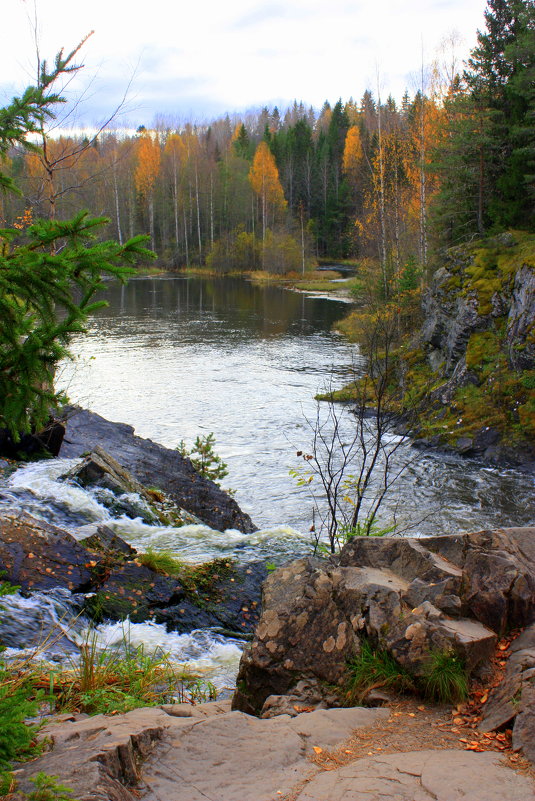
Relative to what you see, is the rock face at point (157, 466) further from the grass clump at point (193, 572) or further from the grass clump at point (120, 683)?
the grass clump at point (120, 683)

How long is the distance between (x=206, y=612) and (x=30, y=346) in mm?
3208

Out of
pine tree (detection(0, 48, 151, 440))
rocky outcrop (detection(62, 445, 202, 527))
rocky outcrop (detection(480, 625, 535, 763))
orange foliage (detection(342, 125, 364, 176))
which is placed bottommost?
rocky outcrop (detection(62, 445, 202, 527))

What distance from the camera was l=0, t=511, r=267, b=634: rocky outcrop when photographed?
5.36 meters

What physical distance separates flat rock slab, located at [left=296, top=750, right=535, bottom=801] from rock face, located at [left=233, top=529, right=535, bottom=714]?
71 cm

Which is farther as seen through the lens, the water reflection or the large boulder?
the water reflection

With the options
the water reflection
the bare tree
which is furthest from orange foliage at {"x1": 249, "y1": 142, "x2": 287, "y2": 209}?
the bare tree

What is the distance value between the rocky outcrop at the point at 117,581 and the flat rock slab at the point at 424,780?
291 centimetres

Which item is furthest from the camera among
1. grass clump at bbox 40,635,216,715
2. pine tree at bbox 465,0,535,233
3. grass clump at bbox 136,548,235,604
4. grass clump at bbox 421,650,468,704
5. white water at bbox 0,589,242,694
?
pine tree at bbox 465,0,535,233

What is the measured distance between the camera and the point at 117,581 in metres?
5.74

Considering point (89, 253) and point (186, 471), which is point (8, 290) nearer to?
point (89, 253)

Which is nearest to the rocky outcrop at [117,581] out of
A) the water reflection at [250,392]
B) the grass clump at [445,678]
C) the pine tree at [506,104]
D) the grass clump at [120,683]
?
the grass clump at [120,683]

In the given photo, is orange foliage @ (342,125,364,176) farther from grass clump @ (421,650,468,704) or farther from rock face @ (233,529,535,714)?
grass clump @ (421,650,468,704)

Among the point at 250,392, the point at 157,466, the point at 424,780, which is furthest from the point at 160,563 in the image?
the point at 250,392

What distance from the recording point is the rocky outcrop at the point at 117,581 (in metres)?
5.36
